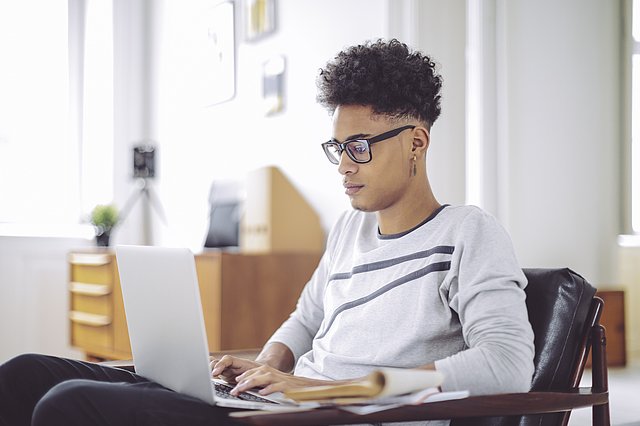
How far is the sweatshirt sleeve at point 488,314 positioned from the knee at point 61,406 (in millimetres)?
Result: 564

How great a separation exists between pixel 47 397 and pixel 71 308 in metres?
3.42

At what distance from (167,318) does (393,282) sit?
0.45 meters

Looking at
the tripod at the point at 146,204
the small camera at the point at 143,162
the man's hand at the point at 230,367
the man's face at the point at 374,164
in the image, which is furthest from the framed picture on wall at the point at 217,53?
the man's hand at the point at 230,367

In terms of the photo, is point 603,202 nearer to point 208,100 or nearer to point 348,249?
point 208,100

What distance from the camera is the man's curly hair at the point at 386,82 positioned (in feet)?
5.27

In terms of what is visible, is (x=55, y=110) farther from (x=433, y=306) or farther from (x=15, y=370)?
(x=433, y=306)

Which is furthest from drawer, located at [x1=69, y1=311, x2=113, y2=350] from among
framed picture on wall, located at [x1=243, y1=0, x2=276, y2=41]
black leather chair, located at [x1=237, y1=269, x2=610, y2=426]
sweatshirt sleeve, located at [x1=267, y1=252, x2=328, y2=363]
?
black leather chair, located at [x1=237, y1=269, x2=610, y2=426]

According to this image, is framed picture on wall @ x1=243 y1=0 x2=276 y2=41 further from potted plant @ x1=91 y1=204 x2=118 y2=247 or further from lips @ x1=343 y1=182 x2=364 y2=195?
lips @ x1=343 y1=182 x2=364 y2=195

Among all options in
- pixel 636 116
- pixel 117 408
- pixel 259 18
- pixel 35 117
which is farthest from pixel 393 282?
pixel 35 117

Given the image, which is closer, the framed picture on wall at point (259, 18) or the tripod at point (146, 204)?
the framed picture on wall at point (259, 18)

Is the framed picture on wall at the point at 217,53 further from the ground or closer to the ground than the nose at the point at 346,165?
further from the ground

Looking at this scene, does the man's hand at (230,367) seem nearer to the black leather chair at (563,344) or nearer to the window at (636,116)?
the black leather chair at (563,344)

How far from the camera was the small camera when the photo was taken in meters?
4.96

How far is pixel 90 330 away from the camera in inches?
168
